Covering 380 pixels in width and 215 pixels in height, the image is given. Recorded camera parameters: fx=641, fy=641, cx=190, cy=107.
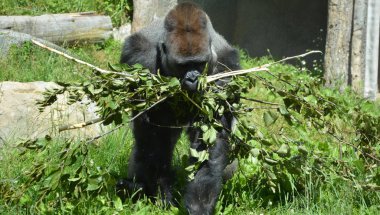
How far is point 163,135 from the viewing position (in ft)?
16.4

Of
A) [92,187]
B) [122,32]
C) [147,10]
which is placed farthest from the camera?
[122,32]

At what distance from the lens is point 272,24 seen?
11.3 metres

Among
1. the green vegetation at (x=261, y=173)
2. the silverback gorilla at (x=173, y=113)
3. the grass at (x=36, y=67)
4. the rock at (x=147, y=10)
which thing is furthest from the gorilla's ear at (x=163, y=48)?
the rock at (x=147, y=10)

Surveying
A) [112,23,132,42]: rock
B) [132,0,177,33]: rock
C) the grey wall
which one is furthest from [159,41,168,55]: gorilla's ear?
the grey wall

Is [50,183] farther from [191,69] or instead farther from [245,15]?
[245,15]

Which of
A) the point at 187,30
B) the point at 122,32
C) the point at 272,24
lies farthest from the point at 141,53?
the point at 272,24

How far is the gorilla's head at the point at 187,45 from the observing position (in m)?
4.41

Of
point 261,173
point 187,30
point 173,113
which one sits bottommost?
point 261,173

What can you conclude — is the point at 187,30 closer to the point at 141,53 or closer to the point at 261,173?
the point at 141,53

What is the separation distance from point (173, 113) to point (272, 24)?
6.97 m

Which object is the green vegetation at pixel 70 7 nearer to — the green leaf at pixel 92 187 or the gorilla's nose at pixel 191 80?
the gorilla's nose at pixel 191 80

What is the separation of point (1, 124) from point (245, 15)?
6843mm

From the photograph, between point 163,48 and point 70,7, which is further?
point 70,7

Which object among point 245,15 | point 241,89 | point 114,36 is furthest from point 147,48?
point 245,15
